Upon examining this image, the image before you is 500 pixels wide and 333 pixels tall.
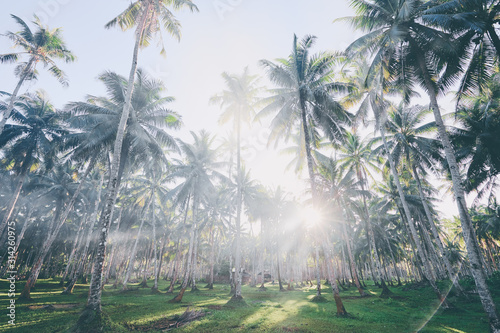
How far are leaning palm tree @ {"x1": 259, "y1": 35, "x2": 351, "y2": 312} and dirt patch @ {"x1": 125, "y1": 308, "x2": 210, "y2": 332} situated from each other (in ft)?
34.9

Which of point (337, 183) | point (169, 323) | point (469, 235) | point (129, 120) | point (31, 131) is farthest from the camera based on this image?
point (337, 183)

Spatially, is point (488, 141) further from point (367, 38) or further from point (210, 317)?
point (210, 317)

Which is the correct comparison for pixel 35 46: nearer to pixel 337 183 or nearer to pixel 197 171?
pixel 197 171

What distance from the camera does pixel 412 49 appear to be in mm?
11906

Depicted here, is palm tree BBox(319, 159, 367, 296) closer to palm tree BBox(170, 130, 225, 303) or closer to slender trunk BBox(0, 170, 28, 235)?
palm tree BBox(170, 130, 225, 303)

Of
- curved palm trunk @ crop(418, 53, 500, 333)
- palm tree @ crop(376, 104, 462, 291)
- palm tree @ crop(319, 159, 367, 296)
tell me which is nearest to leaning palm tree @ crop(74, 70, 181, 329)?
palm tree @ crop(319, 159, 367, 296)

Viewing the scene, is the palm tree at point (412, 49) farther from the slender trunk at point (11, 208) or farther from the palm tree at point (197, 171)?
the slender trunk at point (11, 208)

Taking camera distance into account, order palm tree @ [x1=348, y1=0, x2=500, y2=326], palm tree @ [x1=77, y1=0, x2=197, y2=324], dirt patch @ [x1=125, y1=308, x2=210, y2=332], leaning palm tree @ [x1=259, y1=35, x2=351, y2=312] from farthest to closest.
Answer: leaning palm tree @ [x1=259, y1=35, x2=351, y2=312], palm tree @ [x1=348, y1=0, x2=500, y2=326], palm tree @ [x1=77, y1=0, x2=197, y2=324], dirt patch @ [x1=125, y1=308, x2=210, y2=332]

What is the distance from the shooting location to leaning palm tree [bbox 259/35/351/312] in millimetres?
14336

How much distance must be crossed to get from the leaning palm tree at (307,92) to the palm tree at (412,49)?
8.23 feet

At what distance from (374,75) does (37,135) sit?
29.5 meters

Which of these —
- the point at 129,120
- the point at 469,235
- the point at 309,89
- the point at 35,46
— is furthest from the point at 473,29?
the point at 35,46

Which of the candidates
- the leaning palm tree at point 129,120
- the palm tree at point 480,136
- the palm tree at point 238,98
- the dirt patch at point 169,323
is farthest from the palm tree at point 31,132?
the palm tree at point 480,136

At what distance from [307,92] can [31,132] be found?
25.2 metres
